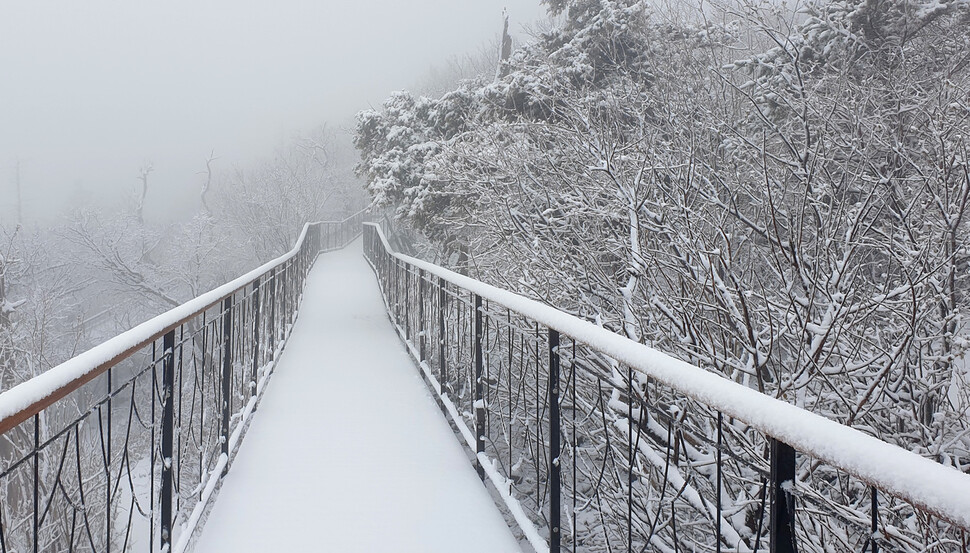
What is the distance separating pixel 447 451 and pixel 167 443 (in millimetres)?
1863

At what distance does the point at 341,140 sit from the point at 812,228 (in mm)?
56434

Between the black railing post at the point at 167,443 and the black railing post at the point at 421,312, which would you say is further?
the black railing post at the point at 421,312

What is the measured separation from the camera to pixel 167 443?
2.63 meters

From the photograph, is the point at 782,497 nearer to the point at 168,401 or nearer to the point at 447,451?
the point at 168,401

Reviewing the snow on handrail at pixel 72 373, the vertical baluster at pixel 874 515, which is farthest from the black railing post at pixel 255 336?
the vertical baluster at pixel 874 515

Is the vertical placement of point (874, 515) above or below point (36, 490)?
above

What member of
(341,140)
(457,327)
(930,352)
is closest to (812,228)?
(930,352)

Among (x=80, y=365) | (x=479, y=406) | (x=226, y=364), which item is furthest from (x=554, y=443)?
(x=226, y=364)

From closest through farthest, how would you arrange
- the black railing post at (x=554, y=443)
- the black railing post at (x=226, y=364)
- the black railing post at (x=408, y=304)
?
the black railing post at (x=554, y=443), the black railing post at (x=226, y=364), the black railing post at (x=408, y=304)

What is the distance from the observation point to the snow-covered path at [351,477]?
296 cm

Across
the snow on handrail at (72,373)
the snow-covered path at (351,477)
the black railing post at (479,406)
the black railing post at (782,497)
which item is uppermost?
the snow on handrail at (72,373)

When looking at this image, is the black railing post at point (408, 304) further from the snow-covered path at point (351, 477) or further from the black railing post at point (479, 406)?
the black railing post at point (479, 406)

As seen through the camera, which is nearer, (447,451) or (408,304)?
(447,451)

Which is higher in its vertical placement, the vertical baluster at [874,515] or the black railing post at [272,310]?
the vertical baluster at [874,515]
